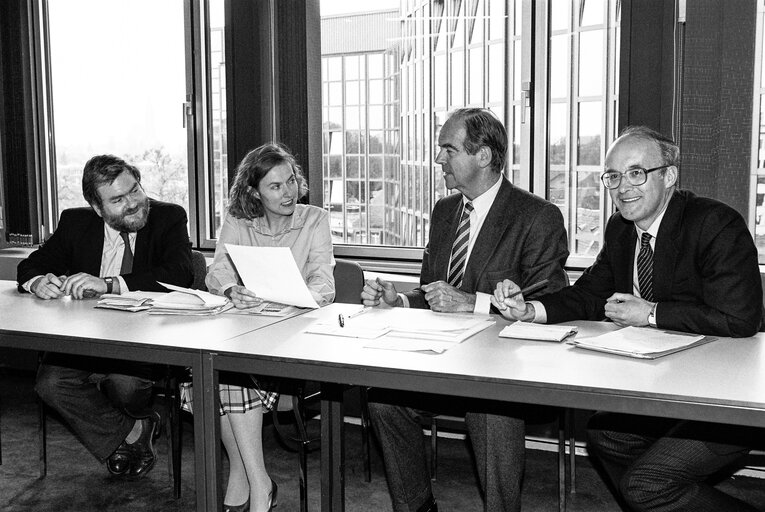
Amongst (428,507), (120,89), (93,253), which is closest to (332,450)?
(428,507)

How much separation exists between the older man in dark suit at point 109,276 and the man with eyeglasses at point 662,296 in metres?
1.45

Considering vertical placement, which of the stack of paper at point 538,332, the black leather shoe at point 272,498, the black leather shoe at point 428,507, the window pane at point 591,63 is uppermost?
the window pane at point 591,63

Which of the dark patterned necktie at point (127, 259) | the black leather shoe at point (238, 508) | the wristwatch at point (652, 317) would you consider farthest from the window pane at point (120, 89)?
the wristwatch at point (652, 317)

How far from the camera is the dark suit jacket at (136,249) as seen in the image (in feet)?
10.7

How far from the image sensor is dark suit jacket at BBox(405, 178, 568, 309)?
2820 millimetres

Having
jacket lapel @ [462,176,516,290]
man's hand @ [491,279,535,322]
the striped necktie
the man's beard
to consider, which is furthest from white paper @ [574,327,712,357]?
the man's beard

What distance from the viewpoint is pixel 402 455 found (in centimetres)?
263

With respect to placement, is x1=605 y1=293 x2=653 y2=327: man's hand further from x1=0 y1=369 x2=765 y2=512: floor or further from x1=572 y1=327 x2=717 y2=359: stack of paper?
x1=0 y1=369 x2=765 y2=512: floor

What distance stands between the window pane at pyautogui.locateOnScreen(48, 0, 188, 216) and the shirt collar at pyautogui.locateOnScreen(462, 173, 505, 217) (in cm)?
207

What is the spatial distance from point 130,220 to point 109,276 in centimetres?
25

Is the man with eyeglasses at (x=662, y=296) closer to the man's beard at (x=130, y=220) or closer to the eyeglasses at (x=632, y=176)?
the eyeglasses at (x=632, y=176)

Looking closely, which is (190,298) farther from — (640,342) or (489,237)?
(640,342)

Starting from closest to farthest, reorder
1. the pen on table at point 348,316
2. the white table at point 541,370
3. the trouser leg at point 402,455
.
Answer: the white table at point 541,370
the pen on table at point 348,316
the trouser leg at point 402,455

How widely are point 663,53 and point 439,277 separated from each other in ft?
4.35
